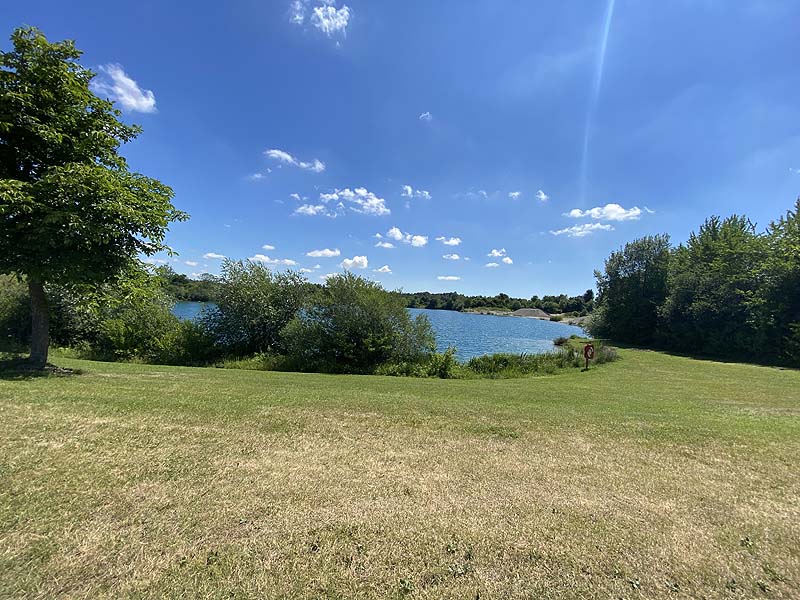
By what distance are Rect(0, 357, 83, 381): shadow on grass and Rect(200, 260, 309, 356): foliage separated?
11.2m

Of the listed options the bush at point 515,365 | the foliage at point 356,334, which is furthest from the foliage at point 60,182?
the bush at point 515,365

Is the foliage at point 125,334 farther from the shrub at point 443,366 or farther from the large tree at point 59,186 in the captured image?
the shrub at point 443,366

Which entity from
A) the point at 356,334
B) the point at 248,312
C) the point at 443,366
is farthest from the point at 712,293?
the point at 248,312

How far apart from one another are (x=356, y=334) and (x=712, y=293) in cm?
3176

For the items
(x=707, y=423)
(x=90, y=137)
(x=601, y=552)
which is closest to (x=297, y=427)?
(x=601, y=552)

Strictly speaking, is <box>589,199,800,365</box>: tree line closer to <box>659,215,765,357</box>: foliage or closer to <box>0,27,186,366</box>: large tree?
<box>659,215,765,357</box>: foliage

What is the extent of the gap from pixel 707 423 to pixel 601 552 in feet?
19.3

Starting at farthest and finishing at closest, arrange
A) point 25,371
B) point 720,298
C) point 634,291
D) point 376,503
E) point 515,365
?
point 634,291 → point 720,298 → point 515,365 → point 25,371 → point 376,503

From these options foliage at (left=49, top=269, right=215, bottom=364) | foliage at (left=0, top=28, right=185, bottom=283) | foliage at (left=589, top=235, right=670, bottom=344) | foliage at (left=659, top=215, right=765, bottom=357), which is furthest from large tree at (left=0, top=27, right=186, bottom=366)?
foliage at (left=589, top=235, right=670, bottom=344)

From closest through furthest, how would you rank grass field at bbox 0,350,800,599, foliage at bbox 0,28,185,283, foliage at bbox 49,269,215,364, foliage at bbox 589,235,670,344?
grass field at bbox 0,350,800,599
foliage at bbox 0,28,185,283
foliage at bbox 49,269,215,364
foliage at bbox 589,235,670,344

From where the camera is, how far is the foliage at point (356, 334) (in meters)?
18.5

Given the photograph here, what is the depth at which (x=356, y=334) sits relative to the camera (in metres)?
18.7

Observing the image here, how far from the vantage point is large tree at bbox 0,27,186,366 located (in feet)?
23.9

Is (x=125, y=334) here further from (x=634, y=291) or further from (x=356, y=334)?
(x=634, y=291)
